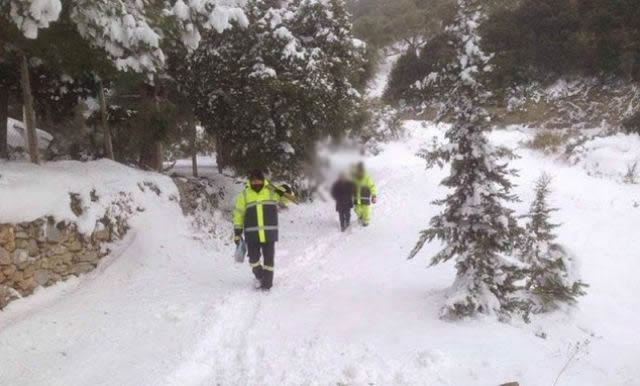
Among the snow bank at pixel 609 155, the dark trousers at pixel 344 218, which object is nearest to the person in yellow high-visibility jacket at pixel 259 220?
the dark trousers at pixel 344 218

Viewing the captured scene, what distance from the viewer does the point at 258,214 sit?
7.02m

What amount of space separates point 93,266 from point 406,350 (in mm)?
4416

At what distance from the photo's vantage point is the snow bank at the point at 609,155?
15.4 metres

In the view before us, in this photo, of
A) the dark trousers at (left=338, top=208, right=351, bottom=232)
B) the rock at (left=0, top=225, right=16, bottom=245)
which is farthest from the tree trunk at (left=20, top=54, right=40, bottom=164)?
the dark trousers at (left=338, top=208, right=351, bottom=232)

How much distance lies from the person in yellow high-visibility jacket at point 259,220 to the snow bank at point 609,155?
455 inches

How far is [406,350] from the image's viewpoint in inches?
202

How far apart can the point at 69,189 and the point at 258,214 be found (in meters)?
2.57

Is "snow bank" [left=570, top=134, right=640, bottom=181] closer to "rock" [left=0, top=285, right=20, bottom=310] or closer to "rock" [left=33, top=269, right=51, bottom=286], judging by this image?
"rock" [left=33, top=269, right=51, bottom=286]

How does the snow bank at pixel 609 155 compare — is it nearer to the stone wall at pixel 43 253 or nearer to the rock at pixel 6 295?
the stone wall at pixel 43 253

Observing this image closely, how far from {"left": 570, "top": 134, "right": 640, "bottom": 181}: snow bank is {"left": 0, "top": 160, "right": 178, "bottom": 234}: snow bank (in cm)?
1239

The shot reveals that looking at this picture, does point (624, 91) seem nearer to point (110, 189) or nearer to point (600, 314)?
point (600, 314)

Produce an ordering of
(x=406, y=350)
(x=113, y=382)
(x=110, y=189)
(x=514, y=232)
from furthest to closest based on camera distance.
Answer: (x=110, y=189)
(x=514, y=232)
(x=406, y=350)
(x=113, y=382)

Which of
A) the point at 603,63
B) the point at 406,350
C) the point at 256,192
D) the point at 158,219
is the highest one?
the point at 603,63

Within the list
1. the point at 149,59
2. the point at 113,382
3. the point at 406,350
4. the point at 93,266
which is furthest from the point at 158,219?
the point at 406,350
